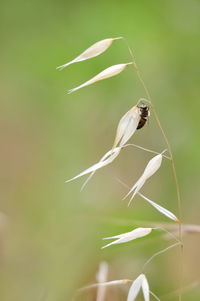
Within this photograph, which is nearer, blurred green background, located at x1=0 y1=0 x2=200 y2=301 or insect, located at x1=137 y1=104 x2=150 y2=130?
insect, located at x1=137 y1=104 x2=150 y2=130

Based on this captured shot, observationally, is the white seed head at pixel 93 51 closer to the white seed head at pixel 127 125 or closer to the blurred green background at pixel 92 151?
the white seed head at pixel 127 125

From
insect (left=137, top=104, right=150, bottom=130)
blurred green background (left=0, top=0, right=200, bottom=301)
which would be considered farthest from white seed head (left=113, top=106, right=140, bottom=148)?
blurred green background (left=0, top=0, right=200, bottom=301)

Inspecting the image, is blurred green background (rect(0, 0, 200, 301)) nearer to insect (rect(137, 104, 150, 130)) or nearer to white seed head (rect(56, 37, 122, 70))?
insect (rect(137, 104, 150, 130))

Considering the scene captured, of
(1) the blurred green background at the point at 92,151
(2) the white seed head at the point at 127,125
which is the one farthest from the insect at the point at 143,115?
(1) the blurred green background at the point at 92,151

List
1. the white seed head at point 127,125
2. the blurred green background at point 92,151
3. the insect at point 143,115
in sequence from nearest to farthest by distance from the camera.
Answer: the white seed head at point 127,125, the insect at point 143,115, the blurred green background at point 92,151

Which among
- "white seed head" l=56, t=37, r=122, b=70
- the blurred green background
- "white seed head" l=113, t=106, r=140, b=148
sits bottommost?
the blurred green background

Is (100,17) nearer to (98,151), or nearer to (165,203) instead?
(98,151)

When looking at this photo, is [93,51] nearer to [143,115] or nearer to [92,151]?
[143,115]

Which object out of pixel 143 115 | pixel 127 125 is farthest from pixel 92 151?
pixel 127 125
